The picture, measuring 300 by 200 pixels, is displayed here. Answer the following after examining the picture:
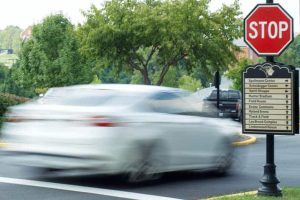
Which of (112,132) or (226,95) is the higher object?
(226,95)

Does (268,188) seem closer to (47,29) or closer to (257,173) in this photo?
(257,173)

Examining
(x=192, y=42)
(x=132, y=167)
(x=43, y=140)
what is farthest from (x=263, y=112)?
(x=192, y=42)

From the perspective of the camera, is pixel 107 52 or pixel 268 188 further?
pixel 107 52

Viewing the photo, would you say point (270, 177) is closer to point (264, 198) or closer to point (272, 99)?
→ point (264, 198)

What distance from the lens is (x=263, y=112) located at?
9.33 metres

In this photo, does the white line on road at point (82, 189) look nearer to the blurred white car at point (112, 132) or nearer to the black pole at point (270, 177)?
the blurred white car at point (112, 132)

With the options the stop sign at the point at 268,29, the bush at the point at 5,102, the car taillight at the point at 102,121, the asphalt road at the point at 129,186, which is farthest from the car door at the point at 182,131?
the bush at the point at 5,102

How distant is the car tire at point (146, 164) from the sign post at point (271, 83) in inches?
75.4

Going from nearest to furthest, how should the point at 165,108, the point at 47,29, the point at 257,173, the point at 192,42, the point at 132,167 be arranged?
the point at 132,167 → the point at 165,108 → the point at 257,173 → the point at 192,42 → the point at 47,29

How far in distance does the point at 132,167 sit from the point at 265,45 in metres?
2.71

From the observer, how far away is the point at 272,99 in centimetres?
928

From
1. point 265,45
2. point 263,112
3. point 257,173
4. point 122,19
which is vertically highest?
point 122,19

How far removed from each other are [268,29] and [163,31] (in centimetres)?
3466

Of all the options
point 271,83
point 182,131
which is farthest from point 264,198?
point 182,131
